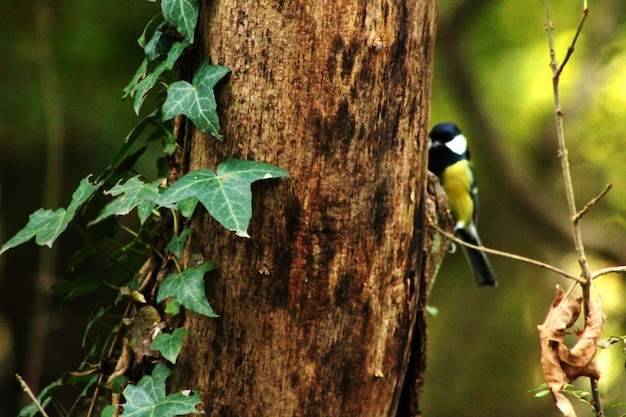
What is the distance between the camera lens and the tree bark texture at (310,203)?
170cm

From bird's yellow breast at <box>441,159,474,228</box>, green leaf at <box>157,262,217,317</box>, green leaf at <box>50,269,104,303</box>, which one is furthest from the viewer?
bird's yellow breast at <box>441,159,474,228</box>

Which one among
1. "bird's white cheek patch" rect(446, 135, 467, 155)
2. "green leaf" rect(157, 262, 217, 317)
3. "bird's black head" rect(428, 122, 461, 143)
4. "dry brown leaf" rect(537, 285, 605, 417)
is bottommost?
"dry brown leaf" rect(537, 285, 605, 417)

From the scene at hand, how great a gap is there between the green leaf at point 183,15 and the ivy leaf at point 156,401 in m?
0.85

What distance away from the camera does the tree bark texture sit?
5.57 feet

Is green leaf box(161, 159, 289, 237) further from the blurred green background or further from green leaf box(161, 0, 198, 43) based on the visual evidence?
the blurred green background

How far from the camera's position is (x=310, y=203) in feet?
5.61

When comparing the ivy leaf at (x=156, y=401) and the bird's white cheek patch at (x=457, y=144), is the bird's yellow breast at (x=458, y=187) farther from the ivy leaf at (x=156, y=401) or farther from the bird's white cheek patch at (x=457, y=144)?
the ivy leaf at (x=156, y=401)

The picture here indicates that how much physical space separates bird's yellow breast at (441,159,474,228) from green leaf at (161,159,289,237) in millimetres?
2344

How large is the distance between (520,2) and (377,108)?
3718mm

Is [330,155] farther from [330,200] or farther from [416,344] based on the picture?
[416,344]

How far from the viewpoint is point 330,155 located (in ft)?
5.62

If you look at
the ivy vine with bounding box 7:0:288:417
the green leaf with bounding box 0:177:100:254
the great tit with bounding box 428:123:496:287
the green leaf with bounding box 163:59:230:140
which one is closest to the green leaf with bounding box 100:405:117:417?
the ivy vine with bounding box 7:0:288:417

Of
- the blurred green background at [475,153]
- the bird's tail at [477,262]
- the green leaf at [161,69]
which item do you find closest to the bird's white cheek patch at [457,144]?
the bird's tail at [477,262]

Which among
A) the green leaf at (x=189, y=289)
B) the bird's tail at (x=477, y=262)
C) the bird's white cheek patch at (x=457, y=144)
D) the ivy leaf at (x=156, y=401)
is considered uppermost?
the bird's white cheek patch at (x=457, y=144)
